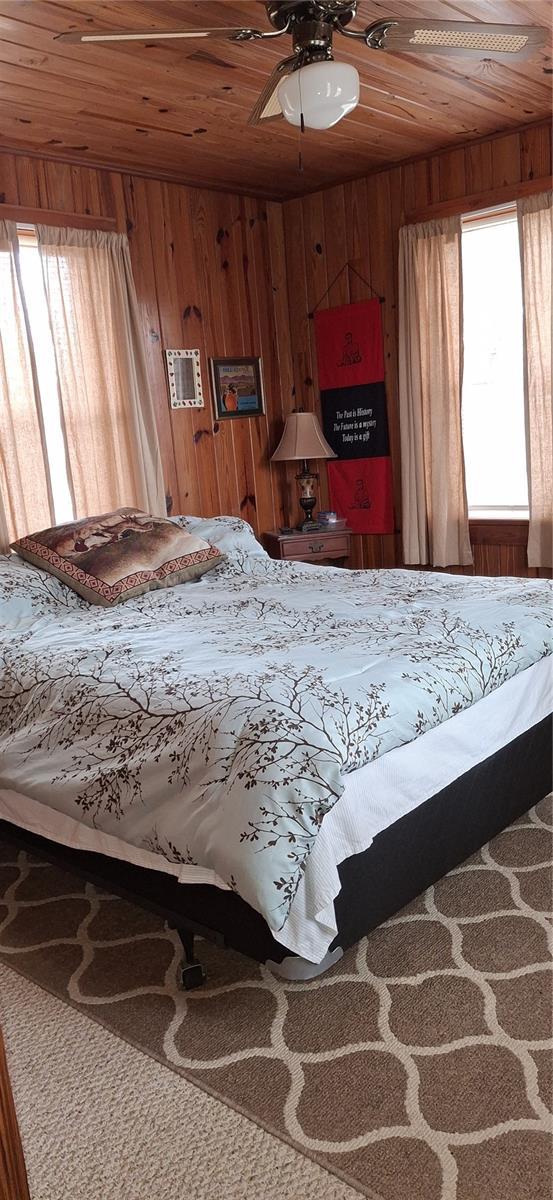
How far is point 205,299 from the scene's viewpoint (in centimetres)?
494

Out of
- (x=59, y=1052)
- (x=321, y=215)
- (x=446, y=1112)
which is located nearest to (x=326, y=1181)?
(x=446, y=1112)

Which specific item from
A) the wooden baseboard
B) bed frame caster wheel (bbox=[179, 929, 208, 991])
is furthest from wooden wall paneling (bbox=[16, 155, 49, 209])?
the wooden baseboard

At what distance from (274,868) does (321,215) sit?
4.32m

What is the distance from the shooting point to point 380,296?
4.95 meters

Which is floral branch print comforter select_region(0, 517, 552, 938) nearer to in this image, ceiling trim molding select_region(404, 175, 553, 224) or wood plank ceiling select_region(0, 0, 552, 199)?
wood plank ceiling select_region(0, 0, 552, 199)

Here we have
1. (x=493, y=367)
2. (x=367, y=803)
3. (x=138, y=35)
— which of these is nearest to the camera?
(x=367, y=803)

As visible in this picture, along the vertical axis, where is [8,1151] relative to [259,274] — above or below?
below

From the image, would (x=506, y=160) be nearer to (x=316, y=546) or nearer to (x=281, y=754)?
(x=316, y=546)

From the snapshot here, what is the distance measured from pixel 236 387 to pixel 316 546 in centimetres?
102

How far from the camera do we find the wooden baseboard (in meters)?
0.58

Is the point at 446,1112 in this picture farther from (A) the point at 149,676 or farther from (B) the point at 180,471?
(B) the point at 180,471

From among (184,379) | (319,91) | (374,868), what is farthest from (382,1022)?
(184,379)

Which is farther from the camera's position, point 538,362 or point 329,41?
point 538,362

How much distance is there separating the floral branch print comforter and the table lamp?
6.34 ft
